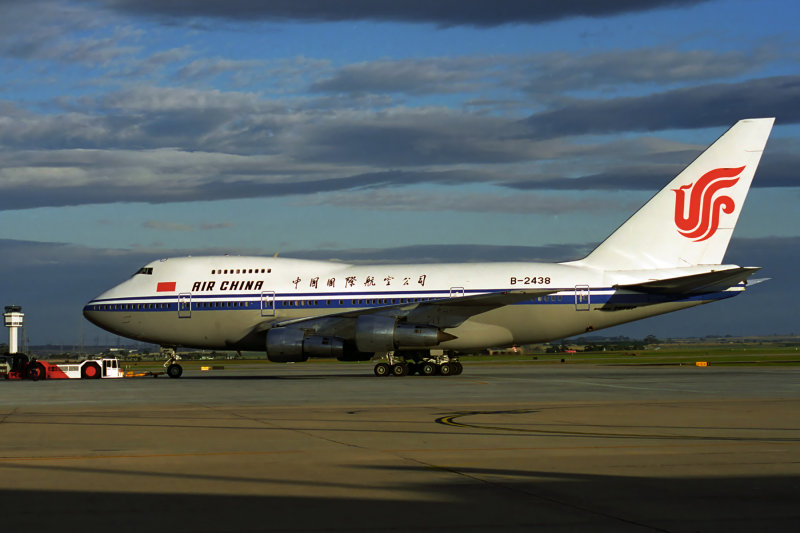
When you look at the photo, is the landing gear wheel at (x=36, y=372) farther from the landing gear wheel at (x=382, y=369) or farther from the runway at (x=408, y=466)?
the runway at (x=408, y=466)

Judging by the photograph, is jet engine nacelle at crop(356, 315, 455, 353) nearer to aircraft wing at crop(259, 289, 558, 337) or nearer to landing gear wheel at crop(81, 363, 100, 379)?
aircraft wing at crop(259, 289, 558, 337)

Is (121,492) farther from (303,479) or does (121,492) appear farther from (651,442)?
(651,442)

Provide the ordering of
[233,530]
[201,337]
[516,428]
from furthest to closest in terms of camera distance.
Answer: [201,337]
[516,428]
[233,530]

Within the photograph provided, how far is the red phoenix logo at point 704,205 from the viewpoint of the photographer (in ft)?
121

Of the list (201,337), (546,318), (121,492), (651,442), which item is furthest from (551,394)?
(201,337)

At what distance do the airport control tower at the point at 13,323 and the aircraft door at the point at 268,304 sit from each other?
19500 millimetres

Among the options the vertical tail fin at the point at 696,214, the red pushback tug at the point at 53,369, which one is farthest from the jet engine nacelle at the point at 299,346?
the red pushback tug at the point at 53,369

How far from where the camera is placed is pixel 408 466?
10398 mm

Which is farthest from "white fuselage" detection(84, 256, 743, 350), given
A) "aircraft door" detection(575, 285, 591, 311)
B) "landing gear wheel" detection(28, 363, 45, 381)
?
"landing gear wheel" detection(28, 363, 45, 381)

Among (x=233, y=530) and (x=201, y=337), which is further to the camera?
(x=201, y=337)

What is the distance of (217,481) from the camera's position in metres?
9.47

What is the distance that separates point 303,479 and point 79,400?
1606cm

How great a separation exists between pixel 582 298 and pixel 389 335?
8107mm

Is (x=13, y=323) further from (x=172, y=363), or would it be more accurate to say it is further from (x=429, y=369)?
(x=429, y=369)
